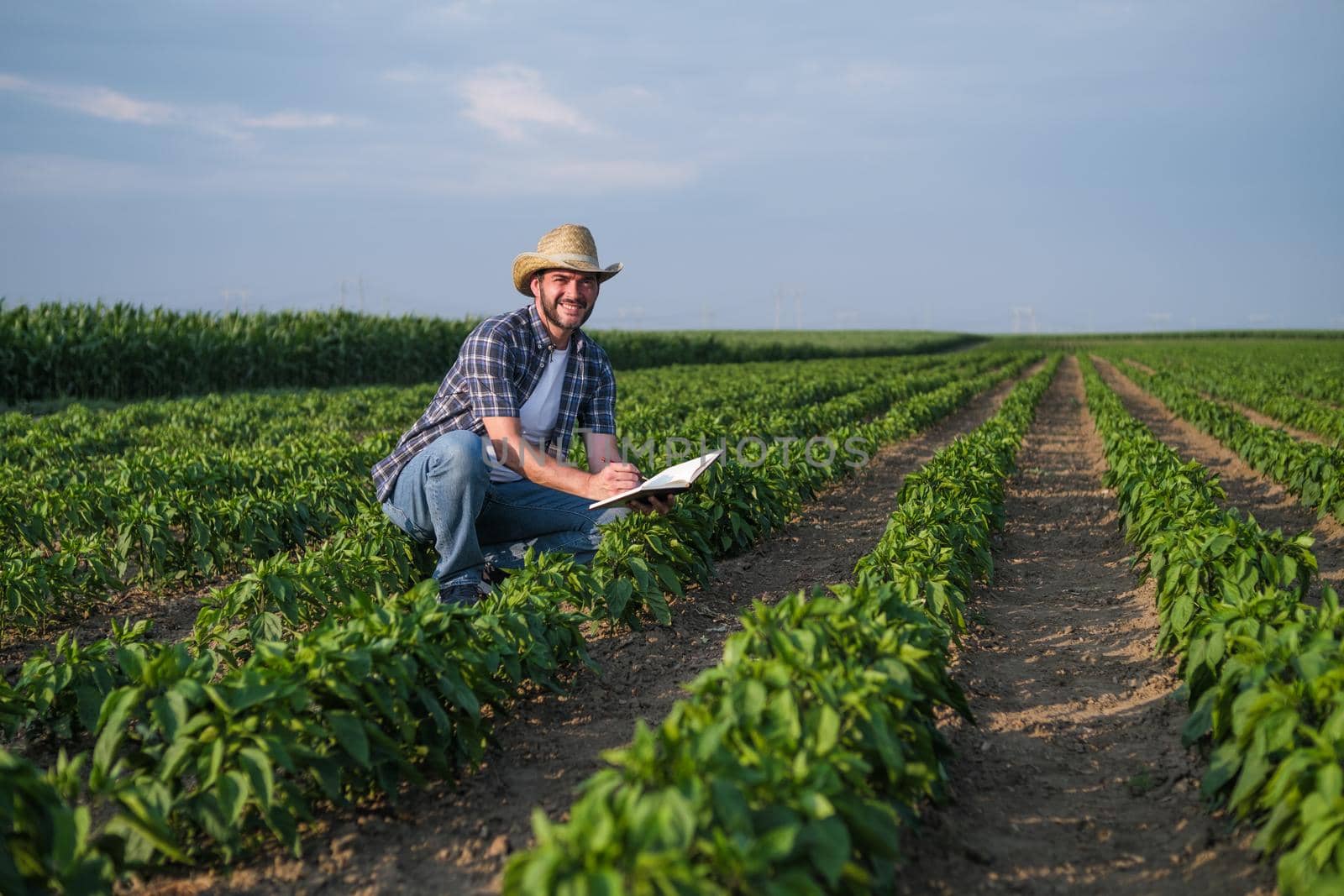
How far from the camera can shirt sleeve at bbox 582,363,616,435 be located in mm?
5973

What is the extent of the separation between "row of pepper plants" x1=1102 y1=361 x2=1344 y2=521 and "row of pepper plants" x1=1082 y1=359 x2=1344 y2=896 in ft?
12.4

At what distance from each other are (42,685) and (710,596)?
3.59 meters

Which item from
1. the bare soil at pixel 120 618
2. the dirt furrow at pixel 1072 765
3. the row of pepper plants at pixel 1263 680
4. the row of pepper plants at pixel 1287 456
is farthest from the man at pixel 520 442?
the row of pepper plants at pixel 1287 456

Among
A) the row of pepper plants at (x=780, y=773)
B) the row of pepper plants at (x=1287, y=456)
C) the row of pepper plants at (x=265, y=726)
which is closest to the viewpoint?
the row of pepper plants at (x=780, y=773)

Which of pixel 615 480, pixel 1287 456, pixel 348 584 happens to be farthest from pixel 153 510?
pixel 1287 456

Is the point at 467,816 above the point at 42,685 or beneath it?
beneath

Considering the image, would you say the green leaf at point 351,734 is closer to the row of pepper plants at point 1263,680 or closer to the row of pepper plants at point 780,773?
the row of pepper plants at point 780,773

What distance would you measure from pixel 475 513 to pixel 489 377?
0.76 metres

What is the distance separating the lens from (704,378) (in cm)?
2220

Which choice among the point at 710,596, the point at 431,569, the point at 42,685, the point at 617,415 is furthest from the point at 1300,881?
the point at 617,415

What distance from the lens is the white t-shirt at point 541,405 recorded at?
5676 mm

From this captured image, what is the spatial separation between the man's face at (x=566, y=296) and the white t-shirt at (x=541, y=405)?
0.24 m

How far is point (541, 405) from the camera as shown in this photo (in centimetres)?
570

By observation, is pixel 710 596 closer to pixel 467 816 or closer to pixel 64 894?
pixel 467 816
